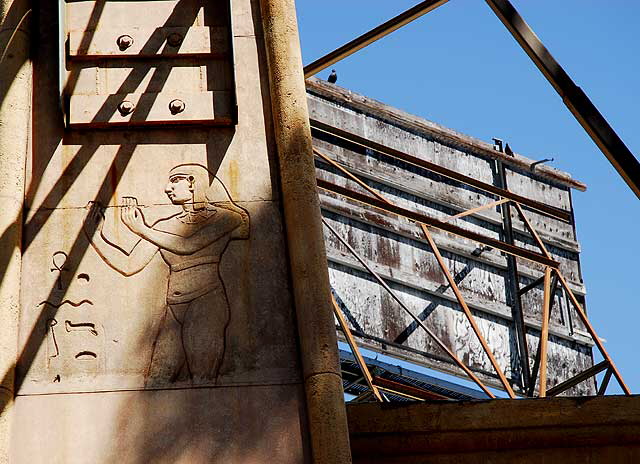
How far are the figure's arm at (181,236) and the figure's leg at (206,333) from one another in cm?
36

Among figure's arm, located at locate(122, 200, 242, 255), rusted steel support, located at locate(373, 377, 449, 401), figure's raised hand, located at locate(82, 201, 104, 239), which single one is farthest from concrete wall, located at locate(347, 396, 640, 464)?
rusted steel support, located at locate(373, 377, 449, 401)

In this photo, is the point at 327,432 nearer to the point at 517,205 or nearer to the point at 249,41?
the point at 249,41

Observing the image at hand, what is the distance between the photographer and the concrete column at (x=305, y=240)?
765 centimetres

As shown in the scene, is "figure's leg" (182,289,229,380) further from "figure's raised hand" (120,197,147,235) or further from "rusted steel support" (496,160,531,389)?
"rusted steel support" (496,160,531,389)

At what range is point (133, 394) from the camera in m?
7.75

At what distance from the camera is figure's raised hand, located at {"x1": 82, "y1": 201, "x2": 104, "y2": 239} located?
8336mm

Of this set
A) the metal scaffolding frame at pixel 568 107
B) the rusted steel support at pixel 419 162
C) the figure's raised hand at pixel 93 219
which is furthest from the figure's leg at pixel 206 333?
the rusted steel support at pixel 419 162

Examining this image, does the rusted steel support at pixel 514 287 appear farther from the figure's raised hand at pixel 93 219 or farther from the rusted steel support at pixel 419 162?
the figure's raised hand at pixel 93 219

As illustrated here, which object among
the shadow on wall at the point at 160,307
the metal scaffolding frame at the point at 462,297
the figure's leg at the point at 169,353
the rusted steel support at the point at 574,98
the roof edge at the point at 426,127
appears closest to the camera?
the shadow on wall at the point at 160,307

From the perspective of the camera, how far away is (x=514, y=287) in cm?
1606

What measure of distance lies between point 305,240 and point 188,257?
0.72 m

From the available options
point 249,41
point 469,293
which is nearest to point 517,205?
point 469,293

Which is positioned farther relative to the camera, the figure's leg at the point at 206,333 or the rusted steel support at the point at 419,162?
the rusted steel support at the point at 419,162

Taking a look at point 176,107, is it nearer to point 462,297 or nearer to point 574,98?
point 574,98
